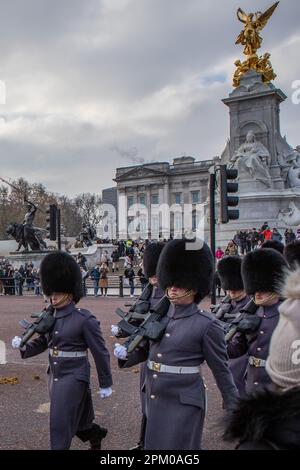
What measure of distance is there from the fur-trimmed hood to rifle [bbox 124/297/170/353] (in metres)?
1.86

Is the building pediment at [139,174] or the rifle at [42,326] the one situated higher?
the building pediment at [139,174]

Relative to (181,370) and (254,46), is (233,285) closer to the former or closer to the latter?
(181,370)

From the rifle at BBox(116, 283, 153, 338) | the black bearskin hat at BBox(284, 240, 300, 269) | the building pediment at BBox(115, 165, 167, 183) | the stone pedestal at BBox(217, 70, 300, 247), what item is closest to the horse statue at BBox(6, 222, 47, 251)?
the stone pedestal at BBox(217, 70, 300, 247)

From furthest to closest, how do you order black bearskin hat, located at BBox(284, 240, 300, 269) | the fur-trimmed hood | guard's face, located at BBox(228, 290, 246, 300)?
1. guard's face, located at BBox(228, 290, 246, 300)
2. black bearskin hat, located at BBox(284, 240, 300, 269)
3. the fur-trimmed hood

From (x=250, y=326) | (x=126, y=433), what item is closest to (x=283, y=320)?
(x=250, y=326)

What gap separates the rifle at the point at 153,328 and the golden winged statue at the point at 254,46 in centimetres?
3309

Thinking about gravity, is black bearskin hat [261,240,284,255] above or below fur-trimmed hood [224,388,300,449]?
above

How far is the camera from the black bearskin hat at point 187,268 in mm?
4129

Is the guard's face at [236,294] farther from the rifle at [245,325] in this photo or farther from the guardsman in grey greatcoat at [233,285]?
the rifle at [245,325]

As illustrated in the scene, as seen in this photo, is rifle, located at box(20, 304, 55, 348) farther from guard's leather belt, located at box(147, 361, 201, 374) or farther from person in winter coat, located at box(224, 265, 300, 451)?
person in winter coat, located at box(224, 265, 300, 451)

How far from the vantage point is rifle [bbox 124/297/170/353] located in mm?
3793

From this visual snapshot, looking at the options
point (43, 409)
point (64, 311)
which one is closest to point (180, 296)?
point (64, 311)

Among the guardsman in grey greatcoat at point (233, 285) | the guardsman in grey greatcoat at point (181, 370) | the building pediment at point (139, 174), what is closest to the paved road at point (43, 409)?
the guardsman in grey greatcoat at point (181, 370)

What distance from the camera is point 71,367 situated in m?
4.33
